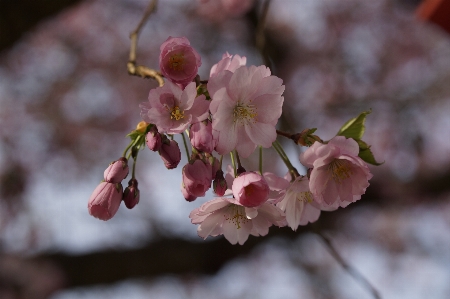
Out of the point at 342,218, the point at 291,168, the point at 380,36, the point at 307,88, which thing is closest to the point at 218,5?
the point at 307,88

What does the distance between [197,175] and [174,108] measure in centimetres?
16

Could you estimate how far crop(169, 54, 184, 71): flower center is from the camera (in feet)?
2.81

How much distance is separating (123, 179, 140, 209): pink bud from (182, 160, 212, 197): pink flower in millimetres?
159

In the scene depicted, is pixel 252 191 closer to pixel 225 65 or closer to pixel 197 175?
pixel 197 175

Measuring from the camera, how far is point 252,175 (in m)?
0.89

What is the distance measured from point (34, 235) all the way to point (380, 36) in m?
5.78

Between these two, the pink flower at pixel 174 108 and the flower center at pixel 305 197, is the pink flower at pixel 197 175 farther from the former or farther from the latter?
the flower center at pixel 305 197

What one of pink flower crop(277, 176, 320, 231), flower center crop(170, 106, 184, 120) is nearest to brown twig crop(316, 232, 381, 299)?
pink flower crop(277, 176, 320, 231)

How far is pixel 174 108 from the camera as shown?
0.85 metres

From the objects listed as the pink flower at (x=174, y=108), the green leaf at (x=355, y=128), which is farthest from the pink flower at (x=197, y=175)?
the green leaf at (x=355, y=128)

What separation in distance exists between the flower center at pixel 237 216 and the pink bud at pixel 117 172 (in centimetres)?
28

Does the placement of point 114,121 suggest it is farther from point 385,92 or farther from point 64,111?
point 385,92

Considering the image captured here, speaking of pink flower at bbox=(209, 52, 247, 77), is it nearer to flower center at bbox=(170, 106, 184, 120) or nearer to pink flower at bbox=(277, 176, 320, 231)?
flower center at bbox=(170, 106, 184, 120)

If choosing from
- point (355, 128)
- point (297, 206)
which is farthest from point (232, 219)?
point (355, 128)
